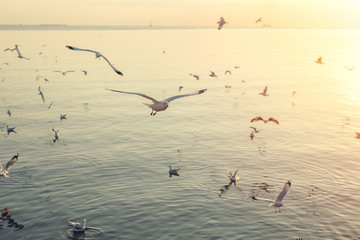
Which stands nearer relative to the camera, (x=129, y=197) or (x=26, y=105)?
(x=129, y=197)

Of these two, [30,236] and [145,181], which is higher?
[145,181]

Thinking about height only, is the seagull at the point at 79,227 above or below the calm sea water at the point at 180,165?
below

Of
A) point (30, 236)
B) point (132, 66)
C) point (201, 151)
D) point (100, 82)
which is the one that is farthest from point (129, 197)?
point (132, 66)

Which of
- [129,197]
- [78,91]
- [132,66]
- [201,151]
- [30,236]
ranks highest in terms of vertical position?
[132,66]

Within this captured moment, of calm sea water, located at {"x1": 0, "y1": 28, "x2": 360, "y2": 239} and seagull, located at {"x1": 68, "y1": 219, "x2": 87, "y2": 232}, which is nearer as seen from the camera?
seagull, located at {"x1": 68, "y1": 219, "x2": 87, "y2": 232}

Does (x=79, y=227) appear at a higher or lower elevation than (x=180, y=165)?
lower

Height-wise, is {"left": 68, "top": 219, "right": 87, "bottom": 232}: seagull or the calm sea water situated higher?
the calm sea water

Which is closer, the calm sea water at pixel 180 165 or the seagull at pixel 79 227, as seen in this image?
the seagull at pixel 79 227

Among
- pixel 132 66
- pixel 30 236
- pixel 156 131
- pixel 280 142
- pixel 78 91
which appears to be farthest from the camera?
pixel 132 66

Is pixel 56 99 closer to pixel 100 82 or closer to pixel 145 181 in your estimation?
pixel 100 82

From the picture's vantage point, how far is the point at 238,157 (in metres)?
37.5

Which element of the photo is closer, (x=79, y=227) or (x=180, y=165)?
(x=79, y=227)

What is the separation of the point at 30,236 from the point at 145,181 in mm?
10365

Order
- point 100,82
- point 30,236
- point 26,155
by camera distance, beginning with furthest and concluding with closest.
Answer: point 100,82 → point 26,155 → point 30,236
